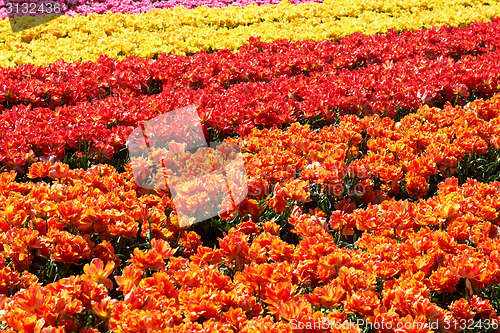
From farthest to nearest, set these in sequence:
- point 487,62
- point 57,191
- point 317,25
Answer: point 317,25 → point 487,62 → point 57,191

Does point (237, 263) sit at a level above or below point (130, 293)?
below

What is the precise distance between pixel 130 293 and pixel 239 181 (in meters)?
1.24

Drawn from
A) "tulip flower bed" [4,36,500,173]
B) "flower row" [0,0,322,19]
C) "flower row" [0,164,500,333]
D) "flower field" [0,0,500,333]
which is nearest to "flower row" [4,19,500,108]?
"flower field" [0,0,500,333]

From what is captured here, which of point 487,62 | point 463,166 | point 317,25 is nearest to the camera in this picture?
point 463,166

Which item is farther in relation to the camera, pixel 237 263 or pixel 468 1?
pixel 468 1

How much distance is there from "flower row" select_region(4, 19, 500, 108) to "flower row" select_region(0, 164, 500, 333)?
2.24 metres

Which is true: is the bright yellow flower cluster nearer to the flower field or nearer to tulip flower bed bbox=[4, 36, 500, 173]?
the flower field

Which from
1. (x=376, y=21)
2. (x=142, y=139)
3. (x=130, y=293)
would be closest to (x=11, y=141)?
(x=142, y=139)

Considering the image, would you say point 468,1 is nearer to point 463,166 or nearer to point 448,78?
point 448,78

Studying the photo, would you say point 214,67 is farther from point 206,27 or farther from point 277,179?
point 277,179

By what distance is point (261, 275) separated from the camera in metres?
1.86

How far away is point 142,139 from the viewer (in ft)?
11.6

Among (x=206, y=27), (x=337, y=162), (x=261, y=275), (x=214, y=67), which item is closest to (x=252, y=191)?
(x=337, y=162)

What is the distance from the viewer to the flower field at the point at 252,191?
1779mm
